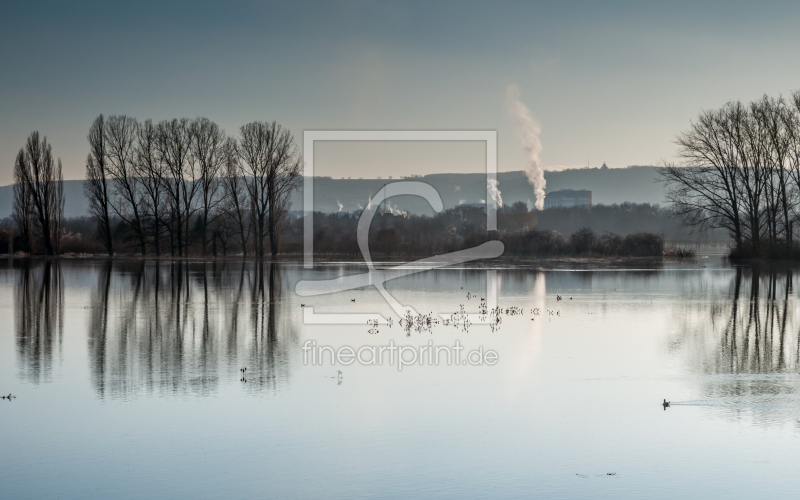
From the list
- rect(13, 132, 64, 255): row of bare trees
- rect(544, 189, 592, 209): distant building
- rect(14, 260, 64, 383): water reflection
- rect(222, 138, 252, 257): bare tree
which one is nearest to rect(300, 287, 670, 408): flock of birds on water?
rect(14, 260, 64, 383): water reflection

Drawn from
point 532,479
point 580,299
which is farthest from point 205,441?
point 580,299

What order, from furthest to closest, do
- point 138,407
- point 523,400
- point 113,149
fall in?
point 113,149 → point 523,400 → point 138,407

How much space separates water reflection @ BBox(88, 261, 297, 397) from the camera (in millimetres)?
10359

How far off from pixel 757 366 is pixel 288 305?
40.2ft

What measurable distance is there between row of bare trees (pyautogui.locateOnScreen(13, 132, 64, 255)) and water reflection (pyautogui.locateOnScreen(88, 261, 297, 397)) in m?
44.5

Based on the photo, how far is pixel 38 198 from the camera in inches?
2530

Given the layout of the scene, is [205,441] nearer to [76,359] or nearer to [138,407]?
[138,407]

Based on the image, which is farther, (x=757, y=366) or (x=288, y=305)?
(x=288, y=305)

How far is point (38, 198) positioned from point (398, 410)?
210ft

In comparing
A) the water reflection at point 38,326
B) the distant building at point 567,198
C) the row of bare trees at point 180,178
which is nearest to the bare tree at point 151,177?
the row of bare trees at point 180,178

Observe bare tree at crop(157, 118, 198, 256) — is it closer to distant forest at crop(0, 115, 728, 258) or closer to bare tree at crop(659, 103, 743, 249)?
distant forest at crop(0, 115, 728, 258)

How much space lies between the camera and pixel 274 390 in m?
9.78
